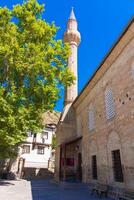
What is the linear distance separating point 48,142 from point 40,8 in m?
22.3

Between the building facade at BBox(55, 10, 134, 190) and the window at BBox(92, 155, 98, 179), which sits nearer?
the building facade at BBox(55, 10, 134, 190)

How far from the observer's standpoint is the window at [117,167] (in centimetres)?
1087

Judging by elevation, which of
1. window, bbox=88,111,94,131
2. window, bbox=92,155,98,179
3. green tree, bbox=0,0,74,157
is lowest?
window, bbox=92,155,98,179

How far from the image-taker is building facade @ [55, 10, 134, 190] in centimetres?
1031

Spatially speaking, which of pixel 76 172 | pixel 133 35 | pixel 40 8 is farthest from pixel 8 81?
pixel 76 172

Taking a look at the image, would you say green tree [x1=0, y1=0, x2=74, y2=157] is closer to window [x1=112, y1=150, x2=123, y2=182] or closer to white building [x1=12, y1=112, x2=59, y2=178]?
window [x1=112, y1=150, x2=123, y2=182]

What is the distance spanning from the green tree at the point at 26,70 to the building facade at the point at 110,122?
3411 millimetres

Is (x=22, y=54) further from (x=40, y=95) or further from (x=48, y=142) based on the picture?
(x=48, y=142)

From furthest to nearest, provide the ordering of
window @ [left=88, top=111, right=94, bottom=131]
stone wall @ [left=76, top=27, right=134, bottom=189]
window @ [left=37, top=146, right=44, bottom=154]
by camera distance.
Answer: window @ [left=37, top=146, right=44, bottom=154], window @ [left=88, top=111, right=94, bottom=131], stone wall @ [left=76, top=27, right=134, bottom=189]

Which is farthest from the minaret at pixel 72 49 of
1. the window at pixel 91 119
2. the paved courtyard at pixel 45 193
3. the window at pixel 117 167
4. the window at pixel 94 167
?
the window at pixel 117 167

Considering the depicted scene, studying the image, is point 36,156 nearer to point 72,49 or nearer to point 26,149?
point 26,149

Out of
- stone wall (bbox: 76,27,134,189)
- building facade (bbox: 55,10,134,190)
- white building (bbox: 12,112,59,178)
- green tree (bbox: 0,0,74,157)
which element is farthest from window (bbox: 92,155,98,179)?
white building (bbox: 12,112,59,178)

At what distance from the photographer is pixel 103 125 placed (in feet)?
43.7

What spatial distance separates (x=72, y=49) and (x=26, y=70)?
1589 centimetres
